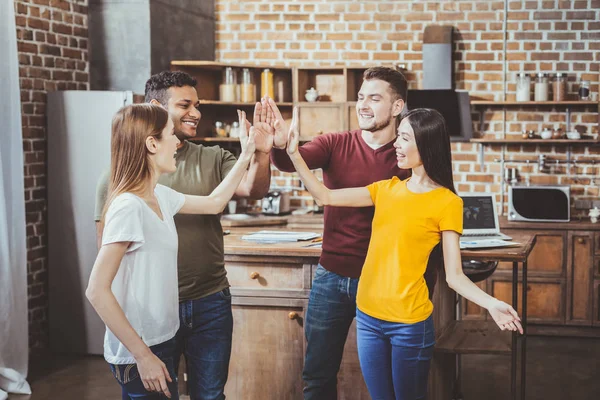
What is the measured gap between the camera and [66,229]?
480 cm

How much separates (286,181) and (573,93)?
2339 mm

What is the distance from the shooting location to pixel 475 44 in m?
5.84

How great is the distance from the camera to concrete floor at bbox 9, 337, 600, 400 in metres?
4.09

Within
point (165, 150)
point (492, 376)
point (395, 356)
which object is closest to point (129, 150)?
point (165, 150)

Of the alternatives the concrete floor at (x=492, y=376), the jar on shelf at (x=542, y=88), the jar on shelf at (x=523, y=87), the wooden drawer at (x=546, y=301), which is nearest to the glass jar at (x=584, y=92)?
the jar on shelf at (x=542, y=88)

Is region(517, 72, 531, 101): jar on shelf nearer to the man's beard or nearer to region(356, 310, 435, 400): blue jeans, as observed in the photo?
the man's beard

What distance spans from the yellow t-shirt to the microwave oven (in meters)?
3.19

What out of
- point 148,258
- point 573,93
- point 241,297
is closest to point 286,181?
point 573,93

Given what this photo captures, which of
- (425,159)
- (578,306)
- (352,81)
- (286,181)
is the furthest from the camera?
(286,181)

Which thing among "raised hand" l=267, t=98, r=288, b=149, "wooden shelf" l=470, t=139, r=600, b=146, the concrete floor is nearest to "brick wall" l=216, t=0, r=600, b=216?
"wooden shelf" l=470, t=139, r=600, b=146

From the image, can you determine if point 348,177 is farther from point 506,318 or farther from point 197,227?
point 506,318

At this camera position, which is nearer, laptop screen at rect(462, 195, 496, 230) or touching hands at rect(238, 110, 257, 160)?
touching hands at rect(238, 110, 257, 160)

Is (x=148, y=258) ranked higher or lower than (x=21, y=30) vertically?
lower

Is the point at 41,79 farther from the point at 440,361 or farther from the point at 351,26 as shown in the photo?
the point at 440,361
